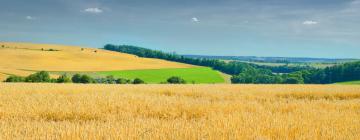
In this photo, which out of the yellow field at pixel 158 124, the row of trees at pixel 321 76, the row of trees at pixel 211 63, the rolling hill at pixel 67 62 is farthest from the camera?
the row of trees at pixel 211 63

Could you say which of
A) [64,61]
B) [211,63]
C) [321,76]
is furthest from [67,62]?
[321,76]

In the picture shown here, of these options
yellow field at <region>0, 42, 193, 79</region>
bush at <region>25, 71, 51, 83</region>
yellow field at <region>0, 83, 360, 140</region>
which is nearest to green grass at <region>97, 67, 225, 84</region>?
yellow field at <region>0, 42, 193, 79</region>

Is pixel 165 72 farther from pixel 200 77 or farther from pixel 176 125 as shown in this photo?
pixel 176 125

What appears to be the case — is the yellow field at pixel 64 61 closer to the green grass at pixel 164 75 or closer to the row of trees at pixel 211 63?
the green grass at pixel 164 75

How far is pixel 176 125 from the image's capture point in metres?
7.00

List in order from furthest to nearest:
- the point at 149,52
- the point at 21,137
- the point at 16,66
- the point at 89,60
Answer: the point at 149,52 → the point at 89,60 → the point at 16,66 → the point at 21,137

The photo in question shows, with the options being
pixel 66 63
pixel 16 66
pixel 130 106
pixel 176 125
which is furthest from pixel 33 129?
pixel 66 63

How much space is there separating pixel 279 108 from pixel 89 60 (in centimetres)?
10269

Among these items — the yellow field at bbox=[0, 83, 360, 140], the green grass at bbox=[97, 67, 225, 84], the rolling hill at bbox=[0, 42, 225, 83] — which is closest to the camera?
the yellow field at bbox=[0, 83, 360, 140]

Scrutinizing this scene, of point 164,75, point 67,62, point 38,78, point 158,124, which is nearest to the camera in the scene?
point 158,124

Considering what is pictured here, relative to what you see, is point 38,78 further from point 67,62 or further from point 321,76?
point 321,76

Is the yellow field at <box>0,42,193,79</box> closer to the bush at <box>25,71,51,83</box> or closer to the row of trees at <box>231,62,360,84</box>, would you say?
the row of trees at <box>231,62,360,84</box>

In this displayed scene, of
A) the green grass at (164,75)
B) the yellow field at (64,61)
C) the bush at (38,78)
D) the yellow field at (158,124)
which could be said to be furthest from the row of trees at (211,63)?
the yellow field at (158,124)

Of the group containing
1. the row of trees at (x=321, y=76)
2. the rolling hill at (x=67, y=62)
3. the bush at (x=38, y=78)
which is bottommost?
the row of trees at (x=321, y=76)
